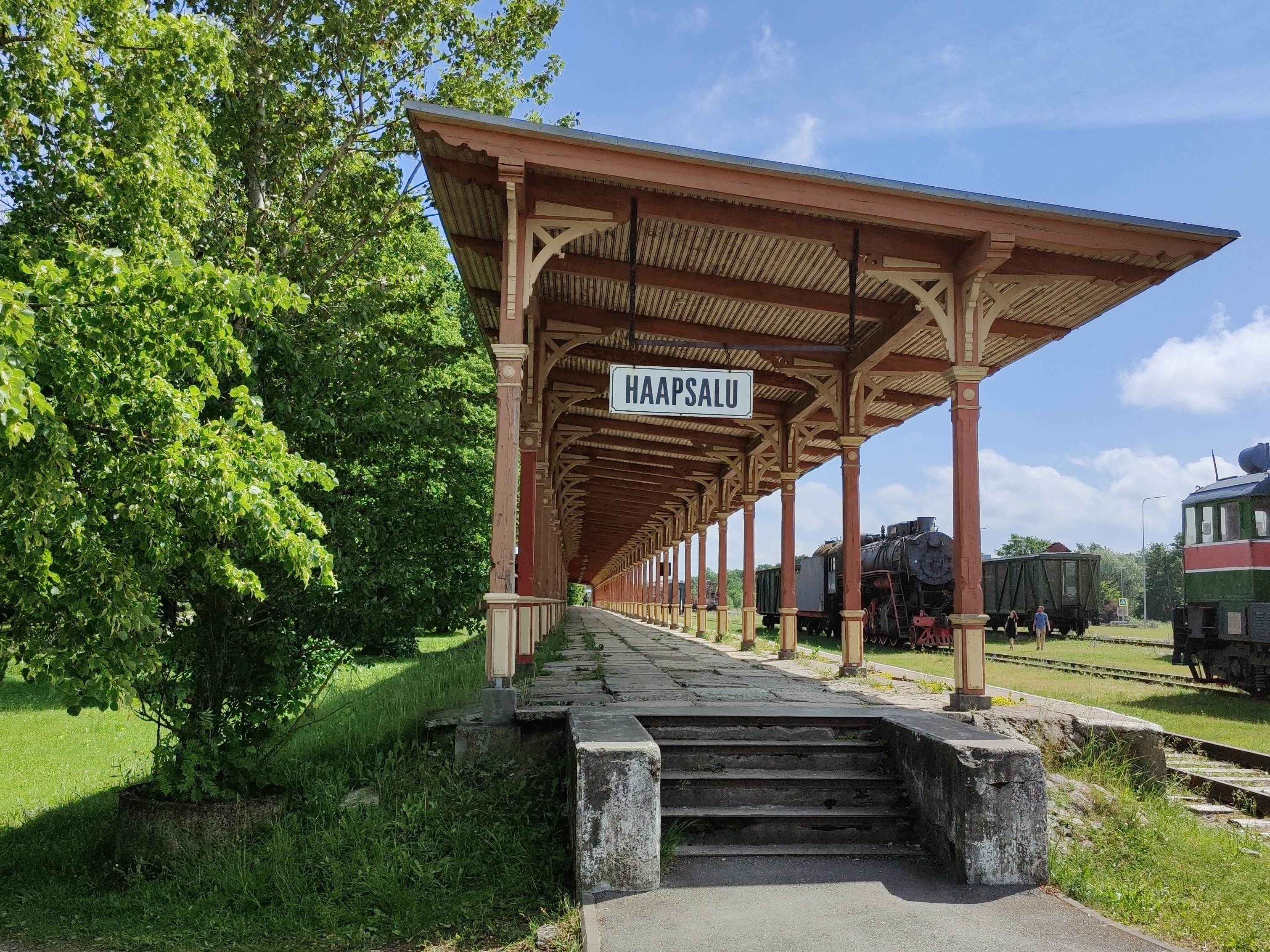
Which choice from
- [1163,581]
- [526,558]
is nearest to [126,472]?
[526,558]

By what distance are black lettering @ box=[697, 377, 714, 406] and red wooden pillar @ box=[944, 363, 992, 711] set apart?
241 centimetres

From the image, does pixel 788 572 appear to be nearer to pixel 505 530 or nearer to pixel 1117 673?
pixel 1117 673

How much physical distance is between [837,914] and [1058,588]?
30.0 metres

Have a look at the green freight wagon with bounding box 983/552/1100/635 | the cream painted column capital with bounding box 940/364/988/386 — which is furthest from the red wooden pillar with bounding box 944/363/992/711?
the green freight wagon with bounding box 983/552/1100/635

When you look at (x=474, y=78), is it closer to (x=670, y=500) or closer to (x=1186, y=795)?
(x=1186, y=795)

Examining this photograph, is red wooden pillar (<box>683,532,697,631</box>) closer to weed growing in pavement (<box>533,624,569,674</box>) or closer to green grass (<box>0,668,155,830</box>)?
weed growing in pavement (<box>533,624,569,674</box>)

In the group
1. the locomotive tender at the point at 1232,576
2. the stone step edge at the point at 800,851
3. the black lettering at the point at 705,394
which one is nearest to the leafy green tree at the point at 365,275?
the black lettering at the point at 705,394

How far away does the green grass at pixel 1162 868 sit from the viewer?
Answer: 499 centimetres

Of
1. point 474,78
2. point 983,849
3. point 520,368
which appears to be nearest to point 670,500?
point 474,78

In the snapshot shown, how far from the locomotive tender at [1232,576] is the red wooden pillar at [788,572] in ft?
20.6

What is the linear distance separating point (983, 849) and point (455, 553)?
177 inches

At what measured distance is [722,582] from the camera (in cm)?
2417

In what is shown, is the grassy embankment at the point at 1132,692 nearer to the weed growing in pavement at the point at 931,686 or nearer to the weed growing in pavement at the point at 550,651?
the weed growing in pavement at the point at 931,686

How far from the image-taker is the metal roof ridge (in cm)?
764
